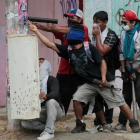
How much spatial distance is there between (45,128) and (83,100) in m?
0.66

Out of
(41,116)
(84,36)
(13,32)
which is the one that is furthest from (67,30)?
(41,116)

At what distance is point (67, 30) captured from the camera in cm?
684

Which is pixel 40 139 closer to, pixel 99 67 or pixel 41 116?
pixel 41 116

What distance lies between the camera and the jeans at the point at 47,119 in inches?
254

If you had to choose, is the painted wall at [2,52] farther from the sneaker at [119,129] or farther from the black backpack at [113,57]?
the sneaker at [119,129]

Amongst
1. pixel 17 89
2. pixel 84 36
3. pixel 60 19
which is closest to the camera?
pixel 17 89

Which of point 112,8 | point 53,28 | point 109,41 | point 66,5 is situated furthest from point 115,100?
point 66,5

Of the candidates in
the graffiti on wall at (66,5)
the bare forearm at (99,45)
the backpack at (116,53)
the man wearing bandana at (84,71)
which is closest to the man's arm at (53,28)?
the man wearing bandana at (84,71)

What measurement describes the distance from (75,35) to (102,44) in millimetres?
508

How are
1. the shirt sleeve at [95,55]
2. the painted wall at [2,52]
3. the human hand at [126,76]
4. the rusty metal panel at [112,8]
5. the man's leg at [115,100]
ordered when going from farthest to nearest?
the painted wall at [2,52] < the rusty metal panel at [112,8] < the human hand at [126,76] < the man's leg at [115,100] < the shirt sleeve at [95,55]

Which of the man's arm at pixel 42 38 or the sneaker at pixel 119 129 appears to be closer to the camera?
the man's arm at pixel 42 38

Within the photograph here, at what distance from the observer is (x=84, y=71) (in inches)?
261

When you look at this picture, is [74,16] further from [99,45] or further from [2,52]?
[2,52]

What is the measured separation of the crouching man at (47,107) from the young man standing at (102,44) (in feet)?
1.78
